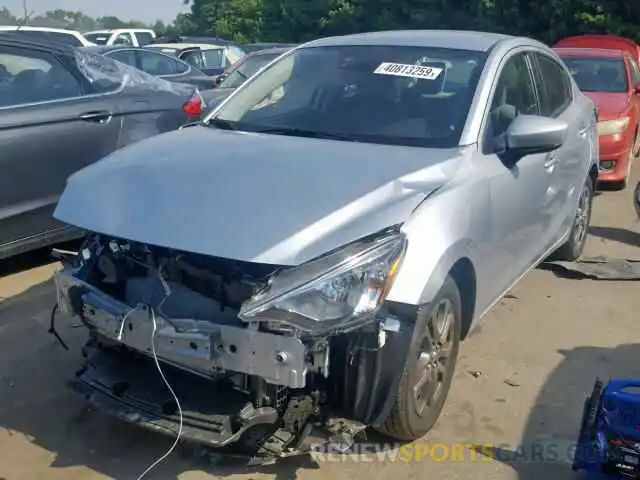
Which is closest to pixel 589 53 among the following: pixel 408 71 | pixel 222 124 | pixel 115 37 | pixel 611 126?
pixel 611 126

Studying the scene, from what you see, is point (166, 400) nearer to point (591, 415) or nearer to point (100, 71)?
point (591, 415)

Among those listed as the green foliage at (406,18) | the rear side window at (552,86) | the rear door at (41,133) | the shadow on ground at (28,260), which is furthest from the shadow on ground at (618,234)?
the green foliage at (406,18)

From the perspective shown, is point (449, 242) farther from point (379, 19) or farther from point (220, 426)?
point (379, 19)

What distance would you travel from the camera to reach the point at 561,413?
3789 mm

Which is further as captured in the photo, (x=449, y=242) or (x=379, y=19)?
(x=379, y=19)

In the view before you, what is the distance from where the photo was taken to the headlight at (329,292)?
2799mm

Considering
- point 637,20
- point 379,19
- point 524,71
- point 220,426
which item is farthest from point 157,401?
point 379,19

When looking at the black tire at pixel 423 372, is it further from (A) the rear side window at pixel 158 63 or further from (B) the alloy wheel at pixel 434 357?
(A) the rear side window at pixel 158 63

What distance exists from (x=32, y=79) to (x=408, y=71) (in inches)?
110

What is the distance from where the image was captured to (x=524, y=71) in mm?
4691

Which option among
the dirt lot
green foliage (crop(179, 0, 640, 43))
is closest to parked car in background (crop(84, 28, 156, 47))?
green foliage (crop(179, 0, 640, 43))

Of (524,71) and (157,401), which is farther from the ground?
(524,71)

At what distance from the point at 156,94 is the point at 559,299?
3453mm

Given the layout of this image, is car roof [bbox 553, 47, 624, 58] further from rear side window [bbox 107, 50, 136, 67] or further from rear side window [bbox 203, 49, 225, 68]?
rear side window [bbox 203, 49, 225, 68]
